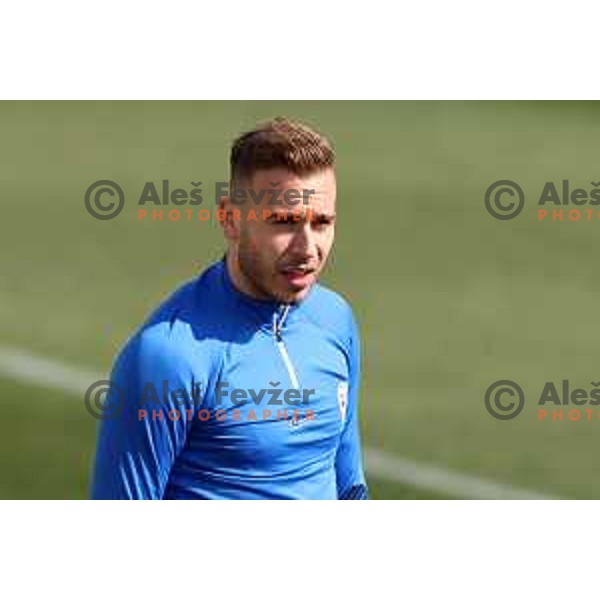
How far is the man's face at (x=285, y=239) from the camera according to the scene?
15.6 ft

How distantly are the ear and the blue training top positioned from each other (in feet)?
0.40

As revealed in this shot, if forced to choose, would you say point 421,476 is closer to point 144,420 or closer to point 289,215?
point 289,215

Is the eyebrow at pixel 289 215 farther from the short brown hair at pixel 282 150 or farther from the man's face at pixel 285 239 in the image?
the short brown hair at pixel 282 150

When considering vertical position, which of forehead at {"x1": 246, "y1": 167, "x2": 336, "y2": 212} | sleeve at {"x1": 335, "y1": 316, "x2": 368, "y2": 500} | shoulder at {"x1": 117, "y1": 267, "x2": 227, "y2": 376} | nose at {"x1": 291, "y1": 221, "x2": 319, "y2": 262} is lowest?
sleeve at {"x1": 335, "y1": 316, "x2": 368, "y2": 500}

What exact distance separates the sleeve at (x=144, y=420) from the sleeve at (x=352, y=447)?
0.78 meters

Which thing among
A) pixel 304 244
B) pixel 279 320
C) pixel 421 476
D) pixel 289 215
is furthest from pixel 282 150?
pixel 421 476

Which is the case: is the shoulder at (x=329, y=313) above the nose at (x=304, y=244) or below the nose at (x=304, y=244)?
below

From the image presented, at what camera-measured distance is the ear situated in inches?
190

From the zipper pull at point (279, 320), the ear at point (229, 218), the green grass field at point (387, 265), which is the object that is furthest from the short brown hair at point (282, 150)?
the green grass field at point (387, 265)

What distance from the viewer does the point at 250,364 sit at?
4777 mm

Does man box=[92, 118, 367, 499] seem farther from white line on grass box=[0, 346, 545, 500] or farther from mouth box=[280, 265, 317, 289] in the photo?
white line on grass box=[0, 346, 545, 500]

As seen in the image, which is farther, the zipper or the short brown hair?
the zipper

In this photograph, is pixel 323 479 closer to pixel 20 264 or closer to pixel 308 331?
pixel 308 331

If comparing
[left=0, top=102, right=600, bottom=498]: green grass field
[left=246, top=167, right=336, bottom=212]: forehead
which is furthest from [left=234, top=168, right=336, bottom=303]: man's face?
[left=0, top=102, right=600, bottom=498]: green grass field
